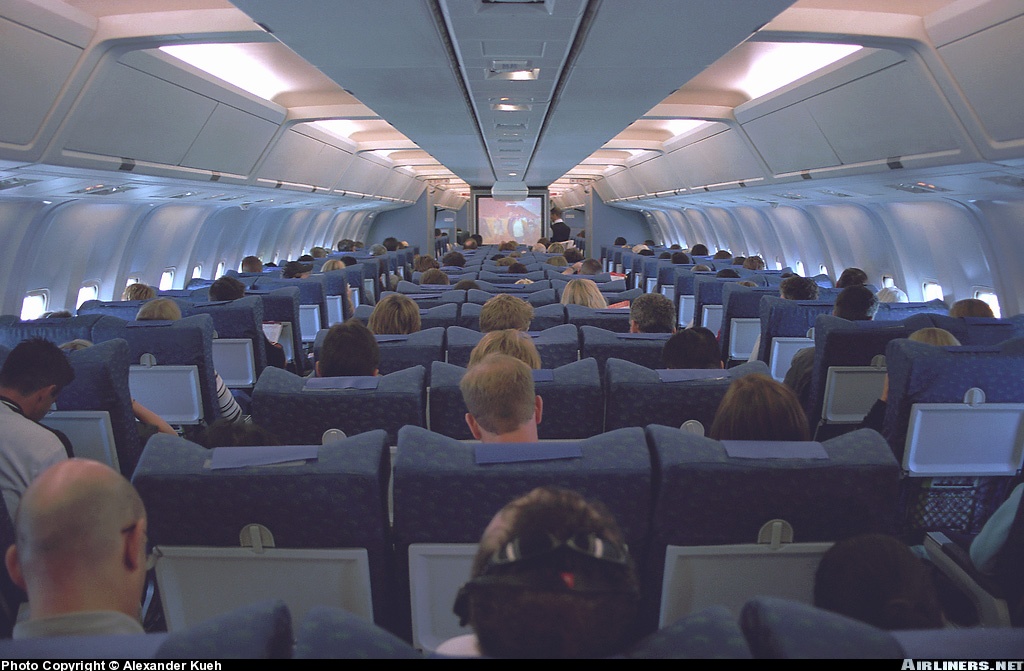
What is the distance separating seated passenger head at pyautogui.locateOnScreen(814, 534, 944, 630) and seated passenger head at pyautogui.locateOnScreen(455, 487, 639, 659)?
2.78 ft

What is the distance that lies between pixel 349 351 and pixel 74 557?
2872 millimetres

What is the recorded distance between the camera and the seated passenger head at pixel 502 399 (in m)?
2.94

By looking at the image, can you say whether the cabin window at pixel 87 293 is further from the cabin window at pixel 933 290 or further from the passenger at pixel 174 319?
the cabin window at pixel 933 290

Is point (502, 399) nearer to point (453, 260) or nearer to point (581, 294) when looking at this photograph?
point (581, 294)

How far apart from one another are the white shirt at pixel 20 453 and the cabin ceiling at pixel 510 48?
2188 mm

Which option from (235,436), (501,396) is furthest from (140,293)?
(501,396)

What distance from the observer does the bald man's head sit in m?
1.66

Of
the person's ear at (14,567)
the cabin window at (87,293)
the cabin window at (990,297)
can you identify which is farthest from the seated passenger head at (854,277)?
the cabin window at (87,293)

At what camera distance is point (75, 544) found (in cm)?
168

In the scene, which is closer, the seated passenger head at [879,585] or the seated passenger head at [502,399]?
the seated passenger head at [879,585]

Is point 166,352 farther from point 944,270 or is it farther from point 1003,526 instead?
point 944,270

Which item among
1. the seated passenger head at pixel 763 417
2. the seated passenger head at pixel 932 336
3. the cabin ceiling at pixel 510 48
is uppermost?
the cabin ceiling at pixel 510 48

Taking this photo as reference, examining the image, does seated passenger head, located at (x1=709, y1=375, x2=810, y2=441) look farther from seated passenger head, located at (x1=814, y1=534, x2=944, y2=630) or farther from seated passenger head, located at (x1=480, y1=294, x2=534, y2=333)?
seated passenger head, located at (x1=480, y1=294, x2=534, y2=333)

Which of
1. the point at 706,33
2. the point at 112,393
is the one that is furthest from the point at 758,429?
the point at 112,393
